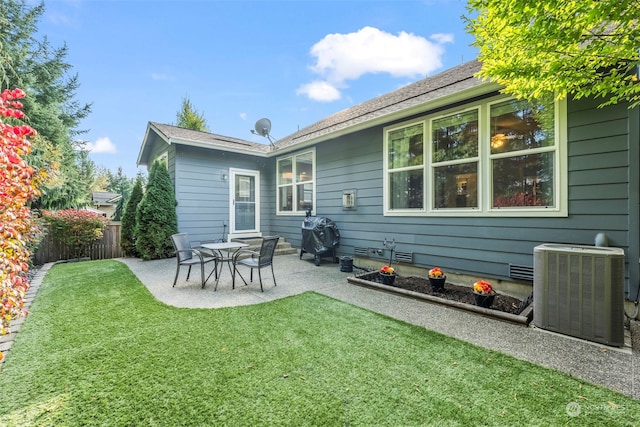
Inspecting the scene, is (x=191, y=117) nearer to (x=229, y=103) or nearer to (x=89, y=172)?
(x=229, y=103)

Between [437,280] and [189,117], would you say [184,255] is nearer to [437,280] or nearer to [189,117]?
[437,280]

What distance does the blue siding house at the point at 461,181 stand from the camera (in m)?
3.23

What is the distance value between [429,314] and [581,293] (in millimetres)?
1466

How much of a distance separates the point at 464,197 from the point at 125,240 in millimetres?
8592

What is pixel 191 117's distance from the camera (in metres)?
16.3

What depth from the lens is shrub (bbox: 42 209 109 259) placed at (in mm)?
7027

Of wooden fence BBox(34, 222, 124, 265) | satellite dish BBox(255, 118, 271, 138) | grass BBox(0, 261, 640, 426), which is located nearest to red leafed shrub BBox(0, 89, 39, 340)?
grass BBox(0, 261, 640, 426)

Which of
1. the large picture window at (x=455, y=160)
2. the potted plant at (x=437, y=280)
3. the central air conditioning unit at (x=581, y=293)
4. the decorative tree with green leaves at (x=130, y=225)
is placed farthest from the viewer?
the decorative tree with green leaves at (x=130, y=225)

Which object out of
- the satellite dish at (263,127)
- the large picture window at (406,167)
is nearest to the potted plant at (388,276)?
the large picture window at (406,167)

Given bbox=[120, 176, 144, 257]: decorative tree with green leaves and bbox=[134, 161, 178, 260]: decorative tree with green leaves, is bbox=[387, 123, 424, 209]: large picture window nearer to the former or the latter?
bbox=[134, 161, 178, 260]: decorative tree with green leaves

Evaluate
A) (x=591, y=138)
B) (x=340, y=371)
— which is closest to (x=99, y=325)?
(x=340, y=371)

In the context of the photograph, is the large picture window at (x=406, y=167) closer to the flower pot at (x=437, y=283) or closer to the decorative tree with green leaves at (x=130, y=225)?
the flower pot at (x=437, y=283)

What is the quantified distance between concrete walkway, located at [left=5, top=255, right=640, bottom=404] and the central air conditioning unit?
126 millimetres

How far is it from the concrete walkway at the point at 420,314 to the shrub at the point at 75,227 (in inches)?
46.1
